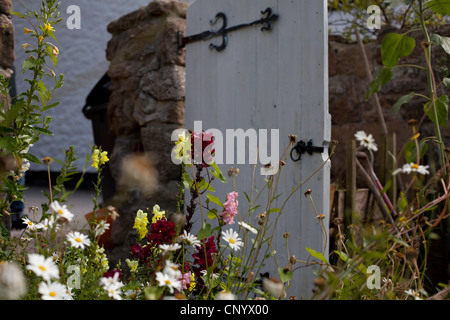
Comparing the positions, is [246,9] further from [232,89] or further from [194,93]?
[194,93]

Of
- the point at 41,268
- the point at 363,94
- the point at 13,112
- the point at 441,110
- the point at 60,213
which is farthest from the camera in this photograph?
the point at 363,94

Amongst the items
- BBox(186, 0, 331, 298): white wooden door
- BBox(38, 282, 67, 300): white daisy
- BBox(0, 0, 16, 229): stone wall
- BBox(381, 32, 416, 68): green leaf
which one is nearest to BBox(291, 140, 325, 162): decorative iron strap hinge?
BBox(186, 0, 331, 298): white wooden door

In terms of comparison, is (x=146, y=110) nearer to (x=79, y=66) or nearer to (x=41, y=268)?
(x=41, y=268)

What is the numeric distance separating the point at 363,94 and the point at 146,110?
1.47m

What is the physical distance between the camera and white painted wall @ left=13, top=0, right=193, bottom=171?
6.08 meters

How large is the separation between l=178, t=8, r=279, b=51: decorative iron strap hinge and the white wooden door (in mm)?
22

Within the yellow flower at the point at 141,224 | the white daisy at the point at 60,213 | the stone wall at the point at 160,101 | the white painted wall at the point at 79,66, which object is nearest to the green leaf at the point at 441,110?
the yellow flower at the point at 141,224

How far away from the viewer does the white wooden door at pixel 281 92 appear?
6.53ft

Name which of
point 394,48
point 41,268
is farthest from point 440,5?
point 41,268

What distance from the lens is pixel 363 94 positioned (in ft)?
10.6

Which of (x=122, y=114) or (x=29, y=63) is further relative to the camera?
(x=122, y=114)

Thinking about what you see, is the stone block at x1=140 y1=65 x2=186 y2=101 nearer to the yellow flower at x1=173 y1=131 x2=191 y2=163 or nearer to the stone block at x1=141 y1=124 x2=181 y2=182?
the stone block at x1=141 y1=124 x2=181 y2=182
